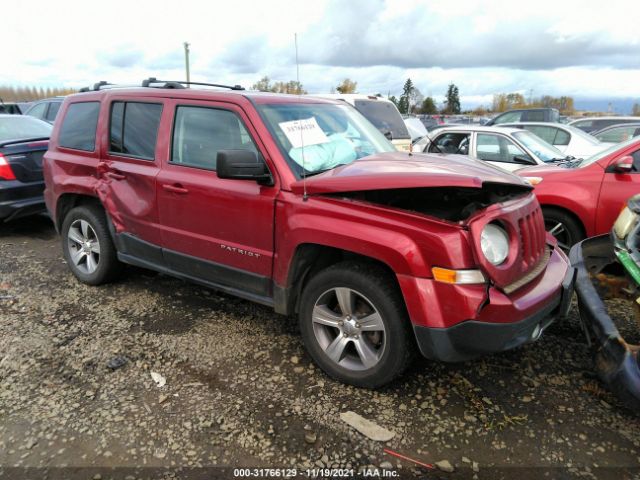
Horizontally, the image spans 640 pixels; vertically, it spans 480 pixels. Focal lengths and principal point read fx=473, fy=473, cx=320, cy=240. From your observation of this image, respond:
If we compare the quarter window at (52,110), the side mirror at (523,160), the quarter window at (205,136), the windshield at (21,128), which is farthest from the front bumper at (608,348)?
the quarter window at (52,110)

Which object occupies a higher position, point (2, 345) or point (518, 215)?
point (518, 215)

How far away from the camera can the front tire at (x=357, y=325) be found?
9.11ft

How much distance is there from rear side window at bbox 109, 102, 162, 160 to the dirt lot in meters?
1.43

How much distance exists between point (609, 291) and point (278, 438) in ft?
9.10

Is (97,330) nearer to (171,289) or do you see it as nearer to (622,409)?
(171,289)

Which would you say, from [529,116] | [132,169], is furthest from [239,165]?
[529,116]

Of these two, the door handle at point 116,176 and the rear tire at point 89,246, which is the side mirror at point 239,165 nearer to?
the door handle at point 116,176

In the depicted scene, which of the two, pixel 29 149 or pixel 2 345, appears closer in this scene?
pixel 2 345

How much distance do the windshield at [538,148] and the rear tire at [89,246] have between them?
5928mm

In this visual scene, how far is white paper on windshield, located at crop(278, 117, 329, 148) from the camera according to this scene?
3.36 metres

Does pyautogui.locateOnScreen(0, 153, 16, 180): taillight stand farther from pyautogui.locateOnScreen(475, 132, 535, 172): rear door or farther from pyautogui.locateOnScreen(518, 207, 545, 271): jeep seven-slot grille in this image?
pyautogui.locateOnScreen(475, 132, 535, 172): rear door

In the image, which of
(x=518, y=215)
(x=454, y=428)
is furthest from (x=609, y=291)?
(x=454, y=428)

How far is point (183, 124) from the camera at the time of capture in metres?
3.72

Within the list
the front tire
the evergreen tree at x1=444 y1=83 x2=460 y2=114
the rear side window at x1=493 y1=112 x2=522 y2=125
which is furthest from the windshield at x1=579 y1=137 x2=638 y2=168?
the evergreen tree at x1=444 y1=83 x2=460 y2=114
